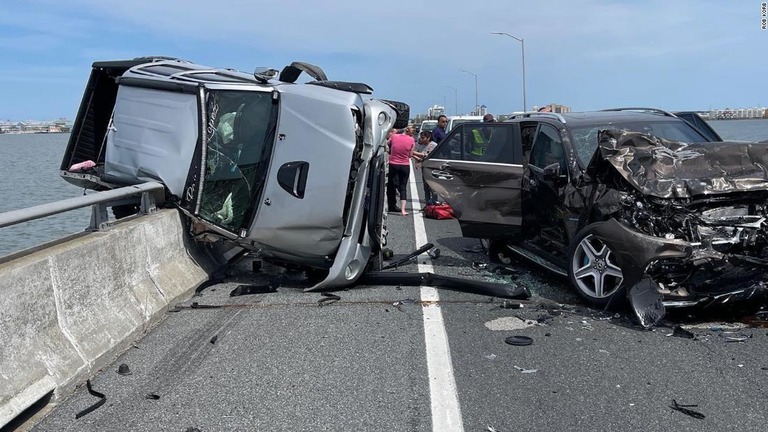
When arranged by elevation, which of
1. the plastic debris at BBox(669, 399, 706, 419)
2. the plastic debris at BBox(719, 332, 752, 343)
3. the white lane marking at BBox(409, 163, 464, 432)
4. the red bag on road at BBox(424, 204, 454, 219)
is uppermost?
the red bag on road at BBox(424, 204, 454, 219)

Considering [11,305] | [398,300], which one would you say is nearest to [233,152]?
[398,300]

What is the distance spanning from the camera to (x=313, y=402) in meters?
4.06

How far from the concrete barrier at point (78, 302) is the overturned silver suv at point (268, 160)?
558mm

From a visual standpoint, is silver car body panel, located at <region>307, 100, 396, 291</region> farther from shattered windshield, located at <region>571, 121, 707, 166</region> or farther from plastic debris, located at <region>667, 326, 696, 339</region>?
plastic debris, located at <region>667, 326, 696, 339</region>

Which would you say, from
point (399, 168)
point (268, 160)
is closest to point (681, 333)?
point (268, 160)

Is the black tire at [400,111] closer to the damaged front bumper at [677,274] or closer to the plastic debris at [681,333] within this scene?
the damaged front bumper at [677,274]

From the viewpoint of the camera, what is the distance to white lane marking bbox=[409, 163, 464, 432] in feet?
12.5

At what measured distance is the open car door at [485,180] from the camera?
7.74 meters

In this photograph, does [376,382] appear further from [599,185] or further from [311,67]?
[311,67]

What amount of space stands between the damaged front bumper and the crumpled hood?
0.46 m

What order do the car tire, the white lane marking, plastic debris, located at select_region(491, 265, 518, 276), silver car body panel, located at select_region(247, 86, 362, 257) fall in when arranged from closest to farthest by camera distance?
the white lane marking → the car tire → silver car body panel, located at select_region(247, 86, 362, 257) → plastic debris, located at select_region(491, 265, 518, 276)

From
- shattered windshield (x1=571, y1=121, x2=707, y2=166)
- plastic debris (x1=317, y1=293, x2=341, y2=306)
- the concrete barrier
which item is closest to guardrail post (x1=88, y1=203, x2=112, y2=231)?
the concrete barrier

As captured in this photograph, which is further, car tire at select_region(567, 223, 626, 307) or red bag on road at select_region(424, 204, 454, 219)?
red bag on road at select_region(424, 204, 454, 219)

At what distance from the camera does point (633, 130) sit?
723 cm
